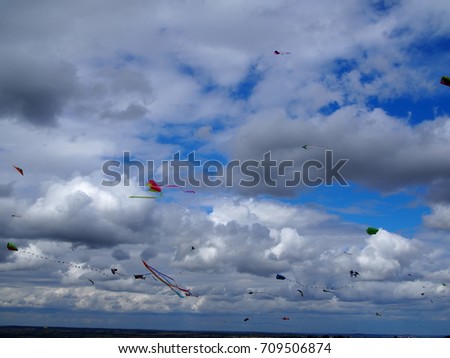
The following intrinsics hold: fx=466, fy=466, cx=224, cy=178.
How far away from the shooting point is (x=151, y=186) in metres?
61.2
